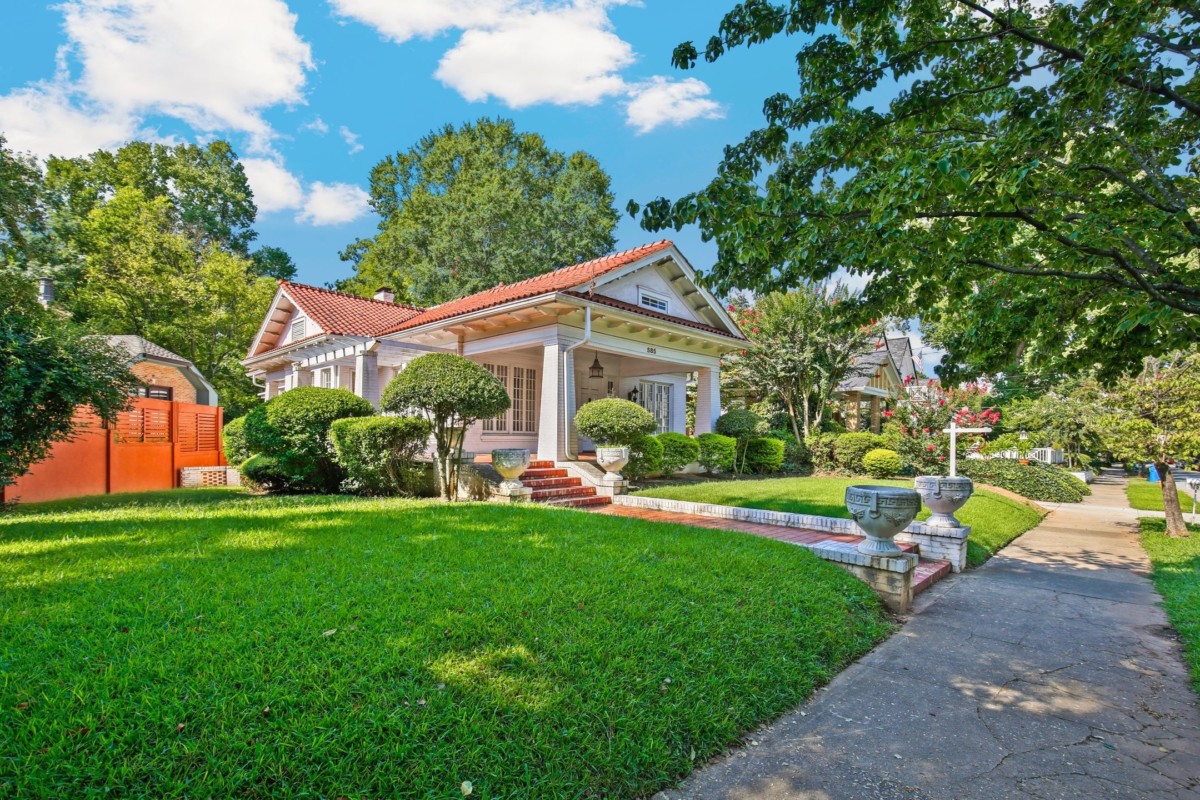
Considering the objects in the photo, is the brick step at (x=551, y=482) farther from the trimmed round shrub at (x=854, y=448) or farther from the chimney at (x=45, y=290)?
the chimney at (x=45, y=290)

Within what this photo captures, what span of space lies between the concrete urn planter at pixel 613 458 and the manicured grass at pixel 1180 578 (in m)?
7.18

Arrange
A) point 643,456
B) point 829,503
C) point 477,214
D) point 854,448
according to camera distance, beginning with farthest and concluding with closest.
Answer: point 477,214 → point 854,448 → point 643,456 → point 829,503

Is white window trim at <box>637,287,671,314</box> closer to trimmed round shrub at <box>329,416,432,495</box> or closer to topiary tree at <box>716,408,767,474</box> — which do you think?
topiary tree at <box>716,408,767,474</box>

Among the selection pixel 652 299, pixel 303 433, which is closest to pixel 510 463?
pixel 303 433

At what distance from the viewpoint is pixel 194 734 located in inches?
81.4

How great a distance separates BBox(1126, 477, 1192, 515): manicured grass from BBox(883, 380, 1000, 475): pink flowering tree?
3.61m

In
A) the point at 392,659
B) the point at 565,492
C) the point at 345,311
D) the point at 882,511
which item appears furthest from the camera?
the point at 345,311

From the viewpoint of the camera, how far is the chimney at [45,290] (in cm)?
1607

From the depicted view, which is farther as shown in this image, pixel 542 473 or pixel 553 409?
pixel 553 409

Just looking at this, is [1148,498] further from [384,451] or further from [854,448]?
[384,451]

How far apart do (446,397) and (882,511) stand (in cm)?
596

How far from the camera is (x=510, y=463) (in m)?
8.49

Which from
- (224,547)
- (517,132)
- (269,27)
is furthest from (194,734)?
(517,132)

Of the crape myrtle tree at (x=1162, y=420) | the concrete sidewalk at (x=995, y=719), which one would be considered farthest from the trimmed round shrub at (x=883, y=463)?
the concrete sidewalk at (x=995, y=719)
